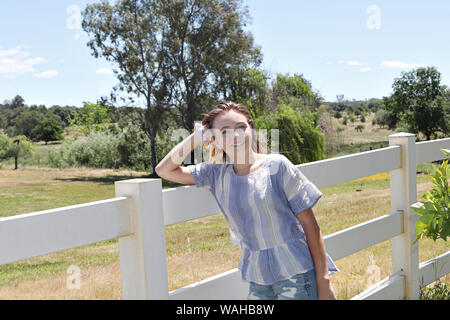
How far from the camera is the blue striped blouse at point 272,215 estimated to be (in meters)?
1.86

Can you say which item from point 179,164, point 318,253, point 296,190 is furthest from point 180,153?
point 318,253

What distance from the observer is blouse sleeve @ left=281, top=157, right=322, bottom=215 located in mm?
1848

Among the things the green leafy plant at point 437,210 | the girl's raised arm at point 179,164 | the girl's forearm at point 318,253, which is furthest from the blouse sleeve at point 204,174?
the green leafy plant at point 437,210

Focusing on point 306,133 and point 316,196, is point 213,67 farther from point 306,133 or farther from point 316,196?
point 316,196

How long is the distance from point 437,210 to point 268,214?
4.42ft

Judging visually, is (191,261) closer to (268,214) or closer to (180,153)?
(180,153)

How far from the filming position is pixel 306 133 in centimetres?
2684

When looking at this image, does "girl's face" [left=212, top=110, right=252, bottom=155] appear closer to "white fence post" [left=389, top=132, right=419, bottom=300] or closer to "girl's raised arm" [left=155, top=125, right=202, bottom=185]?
"girl's raised arm" [left=155, top=125, right=202, bottom=185]

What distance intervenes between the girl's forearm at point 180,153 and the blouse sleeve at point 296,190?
0.40 metres

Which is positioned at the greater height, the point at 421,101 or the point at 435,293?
the point at 421,101

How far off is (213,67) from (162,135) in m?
5.38

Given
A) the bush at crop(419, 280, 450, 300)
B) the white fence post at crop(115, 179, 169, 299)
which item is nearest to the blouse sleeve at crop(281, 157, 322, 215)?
the white fence post at crop(115, 179, 169, 299)

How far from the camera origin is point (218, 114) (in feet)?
6.46

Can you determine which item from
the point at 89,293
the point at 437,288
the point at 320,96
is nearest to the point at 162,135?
the point at 320,96
